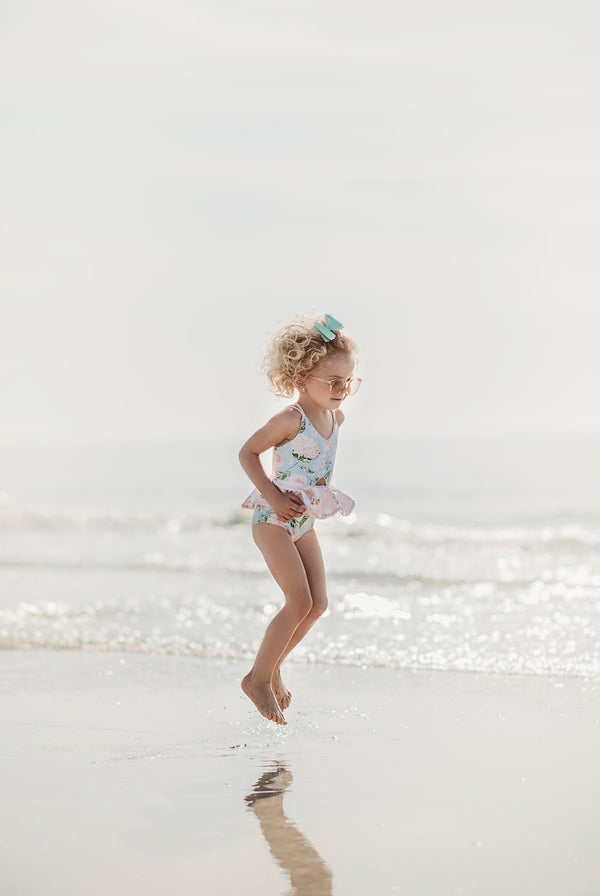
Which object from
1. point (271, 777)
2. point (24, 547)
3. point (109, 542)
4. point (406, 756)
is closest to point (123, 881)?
point (271, 777)

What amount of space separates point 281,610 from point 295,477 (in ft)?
2.03

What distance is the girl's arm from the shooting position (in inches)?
204

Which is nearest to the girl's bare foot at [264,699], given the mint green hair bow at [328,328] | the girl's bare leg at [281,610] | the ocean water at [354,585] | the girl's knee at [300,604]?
the girl's bare leg at [281,610]

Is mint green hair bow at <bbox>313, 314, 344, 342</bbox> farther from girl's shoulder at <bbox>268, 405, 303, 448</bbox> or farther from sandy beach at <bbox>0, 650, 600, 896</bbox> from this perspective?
sandy beach at <bbox>0, 650, 600, 896</bbox>

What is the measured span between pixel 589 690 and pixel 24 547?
1153 cm

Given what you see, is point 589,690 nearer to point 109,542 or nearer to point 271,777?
point 271,777

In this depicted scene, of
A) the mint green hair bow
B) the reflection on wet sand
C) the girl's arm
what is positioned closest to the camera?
the reflection on wet sand

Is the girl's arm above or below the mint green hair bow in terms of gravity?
below

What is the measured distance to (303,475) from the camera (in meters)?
5.36

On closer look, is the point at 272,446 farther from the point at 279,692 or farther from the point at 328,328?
the point at 279,692

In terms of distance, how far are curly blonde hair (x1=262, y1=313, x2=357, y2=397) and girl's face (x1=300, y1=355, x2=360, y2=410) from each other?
0.08 ft

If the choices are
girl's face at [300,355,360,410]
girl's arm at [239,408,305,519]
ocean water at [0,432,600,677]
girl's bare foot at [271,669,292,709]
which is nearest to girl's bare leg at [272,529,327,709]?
girl's bare foot at [271,669,292,709]

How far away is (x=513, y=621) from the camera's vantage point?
871 cm

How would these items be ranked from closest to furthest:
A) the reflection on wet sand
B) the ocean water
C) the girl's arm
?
the reflection on wet sand → the girl's arm → the ocean water
